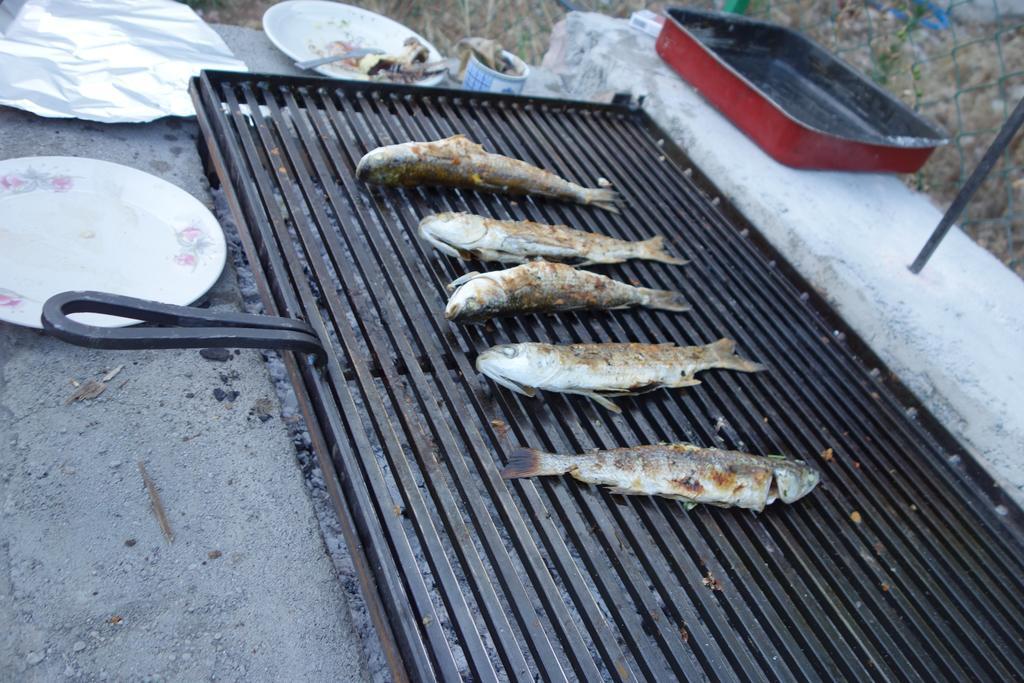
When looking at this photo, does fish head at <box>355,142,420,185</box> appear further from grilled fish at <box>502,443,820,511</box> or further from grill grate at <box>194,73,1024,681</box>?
grilled fish at <box>502,443,820,511</box>

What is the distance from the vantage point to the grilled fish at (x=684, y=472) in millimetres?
2457

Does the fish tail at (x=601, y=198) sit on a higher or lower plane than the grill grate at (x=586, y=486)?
higher

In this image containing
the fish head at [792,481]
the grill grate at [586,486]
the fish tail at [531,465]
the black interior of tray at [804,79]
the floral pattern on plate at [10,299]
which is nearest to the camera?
the grill grate at [586,486]

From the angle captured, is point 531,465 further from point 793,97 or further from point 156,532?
point 793,97

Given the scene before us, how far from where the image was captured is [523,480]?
2428 millimetres

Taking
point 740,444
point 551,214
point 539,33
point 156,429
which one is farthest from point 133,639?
point 539,33

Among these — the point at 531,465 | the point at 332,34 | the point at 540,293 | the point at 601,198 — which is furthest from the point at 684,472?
the point at 332,34

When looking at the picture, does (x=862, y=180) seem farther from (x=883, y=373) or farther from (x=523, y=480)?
(x=523, y=480)

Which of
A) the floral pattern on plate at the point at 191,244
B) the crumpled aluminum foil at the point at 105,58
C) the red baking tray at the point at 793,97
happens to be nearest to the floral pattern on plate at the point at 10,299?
the floral pattern on plate at the point at 191,244

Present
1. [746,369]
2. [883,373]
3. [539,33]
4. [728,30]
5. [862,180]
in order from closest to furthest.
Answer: [746,369] < [883,373] < [862,180] < [728,30] < [539,33]

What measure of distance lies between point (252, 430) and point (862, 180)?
185 inches

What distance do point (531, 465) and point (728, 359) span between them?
4.41ft

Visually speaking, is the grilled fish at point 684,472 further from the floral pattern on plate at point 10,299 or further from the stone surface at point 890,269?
the floral pattern on plate at point 10,299

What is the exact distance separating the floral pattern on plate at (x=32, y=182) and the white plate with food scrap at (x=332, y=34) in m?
2.21
